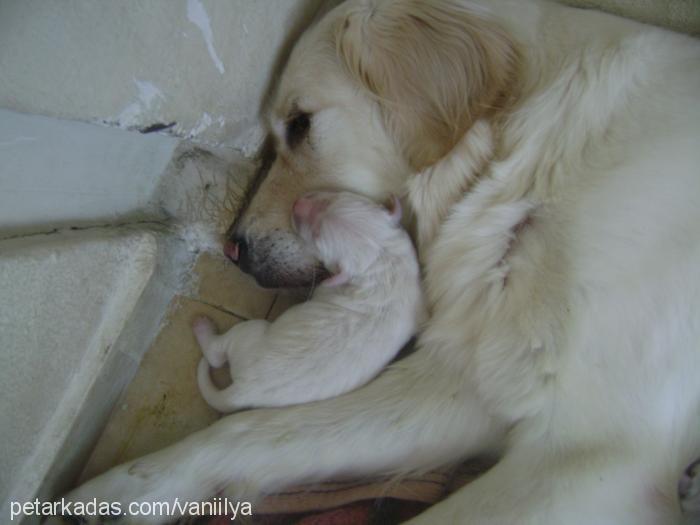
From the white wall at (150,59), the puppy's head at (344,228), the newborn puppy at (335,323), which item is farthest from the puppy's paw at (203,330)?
the white wall at (150,59)

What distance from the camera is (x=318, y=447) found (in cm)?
121

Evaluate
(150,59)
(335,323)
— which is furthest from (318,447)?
(150,59)

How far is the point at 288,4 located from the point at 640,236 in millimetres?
980

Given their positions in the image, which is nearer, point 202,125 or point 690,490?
point 690,490

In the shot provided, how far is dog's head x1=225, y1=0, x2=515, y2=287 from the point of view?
123cm

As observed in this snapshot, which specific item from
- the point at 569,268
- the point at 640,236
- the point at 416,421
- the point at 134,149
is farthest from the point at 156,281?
the point at 640,236

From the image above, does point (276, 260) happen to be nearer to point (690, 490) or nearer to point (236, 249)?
point (236, 249)

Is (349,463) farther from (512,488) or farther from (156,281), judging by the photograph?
(156,281)

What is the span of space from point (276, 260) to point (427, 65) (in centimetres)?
60

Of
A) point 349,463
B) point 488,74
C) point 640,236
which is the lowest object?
point 349,463

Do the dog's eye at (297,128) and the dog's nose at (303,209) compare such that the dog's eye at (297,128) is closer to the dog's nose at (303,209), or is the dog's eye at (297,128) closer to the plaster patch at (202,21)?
the dog's nose at (303,209)

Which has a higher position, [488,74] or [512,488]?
[488,74]

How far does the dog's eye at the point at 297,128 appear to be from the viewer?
54.8 inches

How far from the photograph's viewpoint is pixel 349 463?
1.23 m
